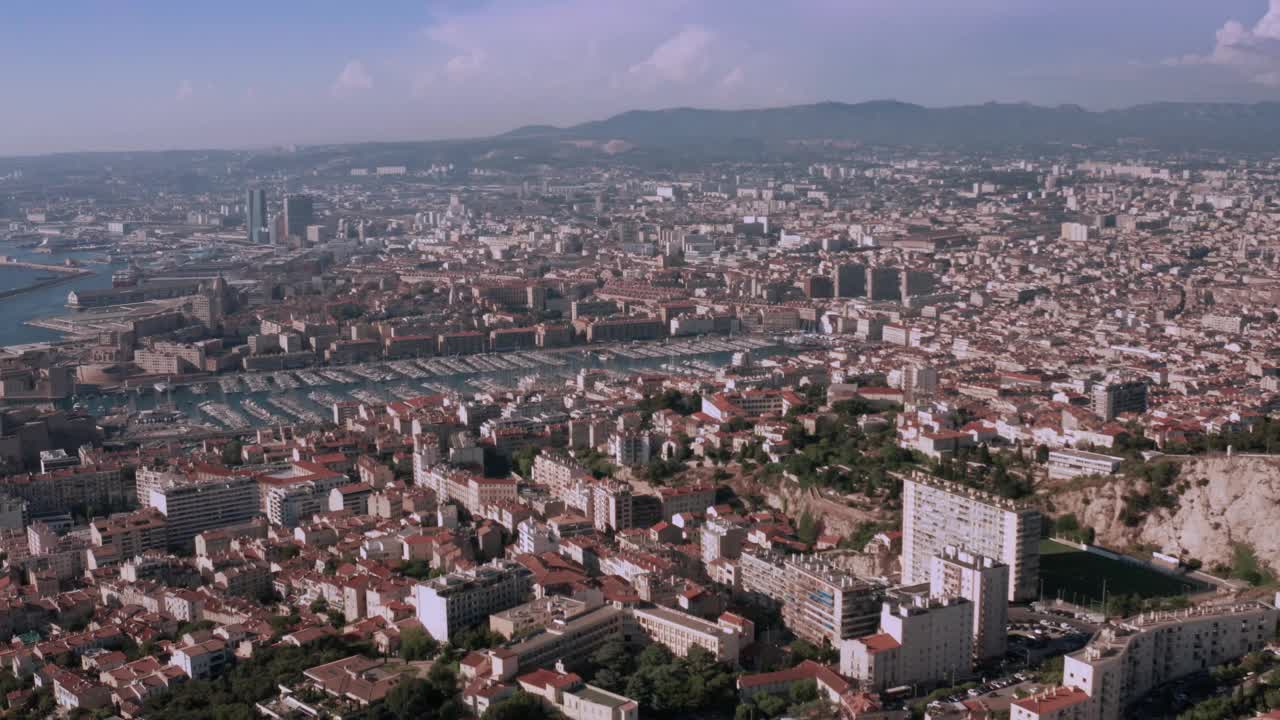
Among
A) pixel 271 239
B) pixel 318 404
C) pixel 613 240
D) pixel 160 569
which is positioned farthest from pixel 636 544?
pixel 271 239

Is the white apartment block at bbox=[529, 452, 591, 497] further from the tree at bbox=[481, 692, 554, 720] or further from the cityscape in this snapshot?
the tree at bbox=[481, 692, 554, 720]

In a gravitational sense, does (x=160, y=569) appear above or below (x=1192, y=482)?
below

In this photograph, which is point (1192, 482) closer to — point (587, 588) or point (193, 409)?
point (587, 588)

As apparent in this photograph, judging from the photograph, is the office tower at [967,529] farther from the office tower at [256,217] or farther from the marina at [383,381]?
the office tower at [256,217]

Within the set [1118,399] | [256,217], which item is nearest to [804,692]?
[1118,399]

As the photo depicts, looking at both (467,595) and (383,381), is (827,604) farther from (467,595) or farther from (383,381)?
(383,381)
